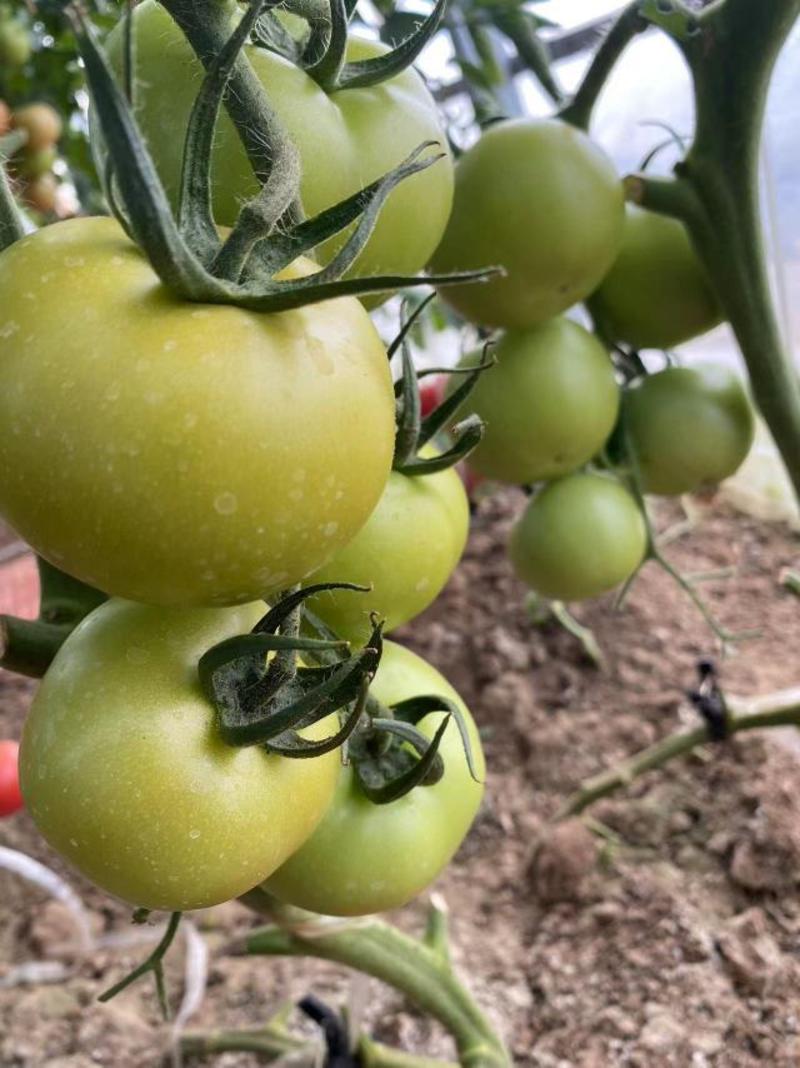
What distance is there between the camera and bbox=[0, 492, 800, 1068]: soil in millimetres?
836

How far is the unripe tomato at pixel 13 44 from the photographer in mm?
1465

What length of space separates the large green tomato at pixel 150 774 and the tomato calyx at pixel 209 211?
0.12 meters

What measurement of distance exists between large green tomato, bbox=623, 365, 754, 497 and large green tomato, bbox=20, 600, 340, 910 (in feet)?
1.67

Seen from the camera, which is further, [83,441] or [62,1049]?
[62,1049]

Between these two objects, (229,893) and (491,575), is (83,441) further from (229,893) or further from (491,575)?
(491,575)

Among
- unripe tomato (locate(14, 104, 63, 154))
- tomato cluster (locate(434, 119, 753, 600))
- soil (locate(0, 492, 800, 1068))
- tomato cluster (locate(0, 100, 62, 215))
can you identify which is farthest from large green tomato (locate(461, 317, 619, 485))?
unripe tomato (locate(14, 104, 63, 154))

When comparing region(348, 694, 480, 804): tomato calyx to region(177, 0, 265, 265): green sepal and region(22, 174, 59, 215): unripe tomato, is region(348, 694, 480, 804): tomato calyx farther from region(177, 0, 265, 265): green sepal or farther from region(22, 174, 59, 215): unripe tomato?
region(22, 174, 59, 215): unripe tomato

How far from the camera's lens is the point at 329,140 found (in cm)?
34

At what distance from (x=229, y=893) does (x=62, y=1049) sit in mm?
703

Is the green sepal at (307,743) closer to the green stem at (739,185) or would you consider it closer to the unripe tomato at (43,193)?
the green stem at (739,185)

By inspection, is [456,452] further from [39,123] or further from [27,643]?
[39,123]

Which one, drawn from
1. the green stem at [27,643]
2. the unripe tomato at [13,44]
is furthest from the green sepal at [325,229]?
the unripe tomato at [13,44]

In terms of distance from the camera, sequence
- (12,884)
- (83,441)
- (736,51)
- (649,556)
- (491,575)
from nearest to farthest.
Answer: (83,441) → (736,51) → (649,556) → (12,884) → (491,575)

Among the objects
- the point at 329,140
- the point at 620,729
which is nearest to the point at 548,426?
the point at 329,140
